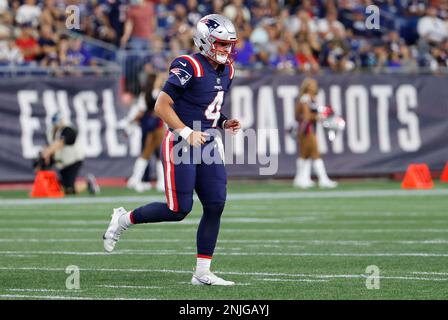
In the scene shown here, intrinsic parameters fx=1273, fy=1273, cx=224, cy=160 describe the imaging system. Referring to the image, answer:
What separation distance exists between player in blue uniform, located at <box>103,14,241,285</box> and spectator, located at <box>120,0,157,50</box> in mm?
13472

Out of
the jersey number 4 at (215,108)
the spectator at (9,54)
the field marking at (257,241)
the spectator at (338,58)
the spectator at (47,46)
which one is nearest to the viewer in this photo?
the jersey number 4 at (215,108)

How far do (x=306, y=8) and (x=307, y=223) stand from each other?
458 inches

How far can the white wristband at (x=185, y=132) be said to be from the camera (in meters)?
8.61

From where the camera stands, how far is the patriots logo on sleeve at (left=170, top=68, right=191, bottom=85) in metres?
8.71

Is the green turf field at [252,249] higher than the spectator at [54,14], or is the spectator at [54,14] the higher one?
the spectator at [54,14]

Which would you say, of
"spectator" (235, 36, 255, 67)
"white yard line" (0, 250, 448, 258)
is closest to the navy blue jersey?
"white yard line" (0, 250, 448, 258)

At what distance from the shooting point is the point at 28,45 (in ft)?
70.1

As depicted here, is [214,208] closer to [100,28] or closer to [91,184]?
[91,184]

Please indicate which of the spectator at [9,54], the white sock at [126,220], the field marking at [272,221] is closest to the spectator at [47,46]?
the spectator at [9,54]

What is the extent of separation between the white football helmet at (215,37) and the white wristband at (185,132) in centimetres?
55

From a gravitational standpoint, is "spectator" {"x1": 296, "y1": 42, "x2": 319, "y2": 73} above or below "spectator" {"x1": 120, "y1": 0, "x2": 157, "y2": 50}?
below

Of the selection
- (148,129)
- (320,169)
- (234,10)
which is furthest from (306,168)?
(234,10)

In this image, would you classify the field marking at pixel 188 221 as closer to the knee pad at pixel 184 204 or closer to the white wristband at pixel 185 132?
the knee pad at pixel 184 204

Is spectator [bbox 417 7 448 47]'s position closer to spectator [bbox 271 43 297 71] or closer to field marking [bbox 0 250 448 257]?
spectator [bbox 271 43 297 71]
